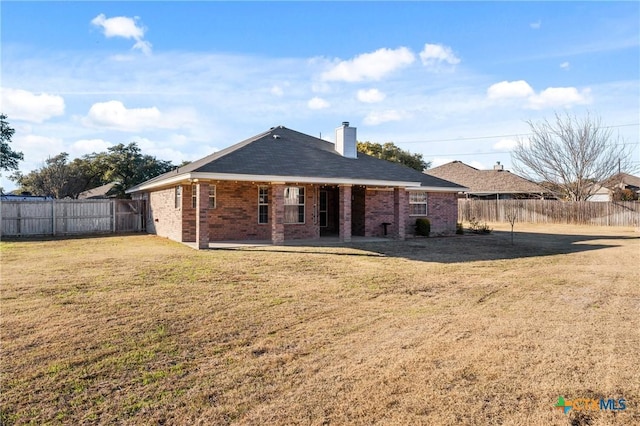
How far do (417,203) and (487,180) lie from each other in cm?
2443

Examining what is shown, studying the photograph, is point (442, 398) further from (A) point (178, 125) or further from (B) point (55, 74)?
(A) point (178, 125)

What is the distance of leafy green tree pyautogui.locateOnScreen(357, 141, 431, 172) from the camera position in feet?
132

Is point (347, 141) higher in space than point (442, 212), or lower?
higher

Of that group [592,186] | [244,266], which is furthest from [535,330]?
[592,186]

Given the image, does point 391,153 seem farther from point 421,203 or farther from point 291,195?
point 291,195

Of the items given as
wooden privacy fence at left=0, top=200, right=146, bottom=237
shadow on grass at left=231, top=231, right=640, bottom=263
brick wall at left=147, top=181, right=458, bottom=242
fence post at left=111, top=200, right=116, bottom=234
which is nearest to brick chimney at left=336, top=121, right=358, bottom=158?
brick wall at left=147, top=181, right=458, bottom=242

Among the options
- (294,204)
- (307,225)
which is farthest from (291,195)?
(307,225)

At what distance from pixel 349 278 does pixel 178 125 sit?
16.2 m

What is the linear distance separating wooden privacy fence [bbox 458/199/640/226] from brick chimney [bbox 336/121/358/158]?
1498cm

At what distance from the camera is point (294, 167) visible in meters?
15.9

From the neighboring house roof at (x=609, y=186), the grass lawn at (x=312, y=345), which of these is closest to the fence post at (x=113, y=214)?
the grass lawn at (x=312, y=345)

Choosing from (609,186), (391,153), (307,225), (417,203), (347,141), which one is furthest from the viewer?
(391,153)

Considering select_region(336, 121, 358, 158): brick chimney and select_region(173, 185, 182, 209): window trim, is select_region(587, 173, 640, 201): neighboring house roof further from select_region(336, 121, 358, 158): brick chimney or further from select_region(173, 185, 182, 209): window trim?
select_region(173, 185, 182, 209): window trim

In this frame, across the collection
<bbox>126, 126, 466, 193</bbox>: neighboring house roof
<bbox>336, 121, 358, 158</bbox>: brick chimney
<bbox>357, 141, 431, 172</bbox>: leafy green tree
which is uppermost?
<bbox>357, 141, 431, 172</bbox>: leafy green tree
